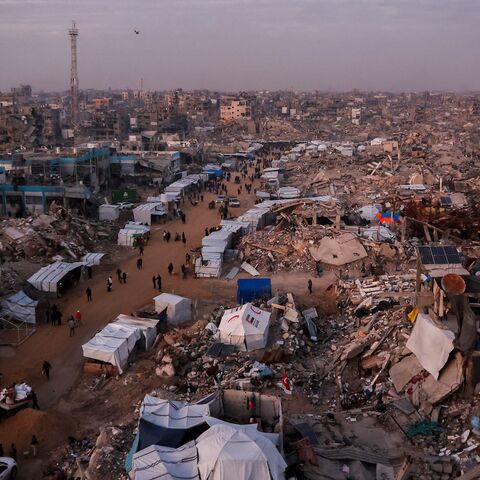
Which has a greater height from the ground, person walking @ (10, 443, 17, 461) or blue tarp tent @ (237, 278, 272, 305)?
blue tarp tent @ (237, 278, 272, 305)

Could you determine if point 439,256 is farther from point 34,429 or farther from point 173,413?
point 34,429

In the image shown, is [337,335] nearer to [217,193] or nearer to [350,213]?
[350,213]

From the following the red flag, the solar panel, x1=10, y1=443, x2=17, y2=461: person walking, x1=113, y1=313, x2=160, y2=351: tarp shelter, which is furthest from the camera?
x1=113, y1=313, x2=160, y2=351: tarp shelter

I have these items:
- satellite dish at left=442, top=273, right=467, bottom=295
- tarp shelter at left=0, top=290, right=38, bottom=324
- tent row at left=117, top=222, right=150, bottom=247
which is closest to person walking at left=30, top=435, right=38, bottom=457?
tarp shelter at left=0, top=290, right=38, bottom=324

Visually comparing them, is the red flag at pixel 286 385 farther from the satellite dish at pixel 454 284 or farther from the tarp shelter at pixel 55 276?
the tarp shelter at pixel 55 276

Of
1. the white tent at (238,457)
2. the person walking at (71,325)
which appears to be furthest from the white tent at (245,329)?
the white tent at (238,457)

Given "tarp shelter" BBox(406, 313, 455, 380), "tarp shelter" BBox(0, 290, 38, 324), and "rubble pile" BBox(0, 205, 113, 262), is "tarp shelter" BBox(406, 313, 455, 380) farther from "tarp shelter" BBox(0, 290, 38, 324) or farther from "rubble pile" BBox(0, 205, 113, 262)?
"rubble pile" BBox(0, 205, 113, 262)

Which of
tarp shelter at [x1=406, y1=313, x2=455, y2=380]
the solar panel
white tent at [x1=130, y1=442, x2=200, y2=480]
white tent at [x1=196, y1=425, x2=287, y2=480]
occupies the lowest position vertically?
white tent at [x1=130, y1=442, x2=200, y2=480]
